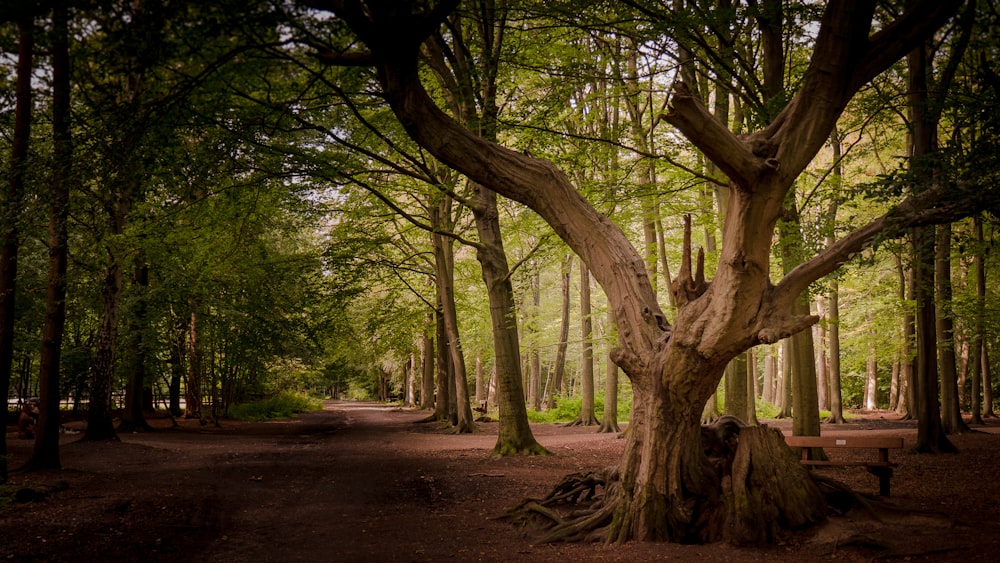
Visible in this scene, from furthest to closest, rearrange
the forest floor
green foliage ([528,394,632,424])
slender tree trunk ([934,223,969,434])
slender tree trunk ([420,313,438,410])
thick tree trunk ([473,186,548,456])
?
green foliage ([528,394,632,424]) < slender tree trunk ([420,313,438,410]) < slender tree trunk ([934,223,969,434]) < thick tree trunk ([473,186,548,456]) < the forest floor

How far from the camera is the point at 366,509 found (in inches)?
350

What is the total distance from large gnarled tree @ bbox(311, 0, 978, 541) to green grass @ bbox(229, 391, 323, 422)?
27245 mm

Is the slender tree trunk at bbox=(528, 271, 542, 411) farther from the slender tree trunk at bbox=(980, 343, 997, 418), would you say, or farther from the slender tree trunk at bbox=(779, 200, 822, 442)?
the slender tree trunk at bbox=(779, 200, 822, 442)

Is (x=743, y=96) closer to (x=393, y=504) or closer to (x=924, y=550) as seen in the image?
(x=924, y=550)

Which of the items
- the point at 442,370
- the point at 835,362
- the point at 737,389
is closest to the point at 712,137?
the point at 737,389

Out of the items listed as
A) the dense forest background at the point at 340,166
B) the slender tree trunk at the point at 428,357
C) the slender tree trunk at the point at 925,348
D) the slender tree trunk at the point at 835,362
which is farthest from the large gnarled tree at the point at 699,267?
the slender tree trunk at the point at 428,357

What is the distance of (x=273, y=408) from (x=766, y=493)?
3176 cm

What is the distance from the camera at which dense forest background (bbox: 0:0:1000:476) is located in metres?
6.53

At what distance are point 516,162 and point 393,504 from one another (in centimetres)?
515

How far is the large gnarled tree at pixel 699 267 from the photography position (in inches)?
229

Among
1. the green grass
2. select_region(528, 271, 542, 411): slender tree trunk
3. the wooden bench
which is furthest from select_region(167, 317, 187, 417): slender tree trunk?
the wooden bench

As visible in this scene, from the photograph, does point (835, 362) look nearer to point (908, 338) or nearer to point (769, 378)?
point (908, 338)

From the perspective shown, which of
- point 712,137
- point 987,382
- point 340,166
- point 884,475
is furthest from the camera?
point 987,382

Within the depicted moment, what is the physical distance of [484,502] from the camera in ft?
30.4
